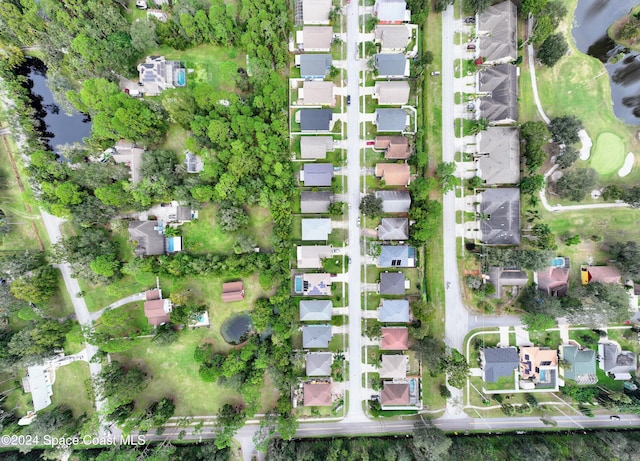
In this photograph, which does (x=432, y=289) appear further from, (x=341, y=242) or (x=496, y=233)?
(x=341, y=242)

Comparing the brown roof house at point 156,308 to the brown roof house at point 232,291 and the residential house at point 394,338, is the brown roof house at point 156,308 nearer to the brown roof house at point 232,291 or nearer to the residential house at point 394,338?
the brown roof house at point 232,291

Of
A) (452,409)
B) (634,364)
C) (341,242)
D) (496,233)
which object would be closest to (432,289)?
(496,233)

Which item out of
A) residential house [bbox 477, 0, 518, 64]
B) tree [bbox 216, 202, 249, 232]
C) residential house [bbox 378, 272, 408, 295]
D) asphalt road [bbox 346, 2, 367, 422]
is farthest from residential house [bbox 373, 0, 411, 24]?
residential house [bbox 378, 272, 408, 295]

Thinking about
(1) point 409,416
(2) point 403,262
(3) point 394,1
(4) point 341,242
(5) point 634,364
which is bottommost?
(1) point 409,416

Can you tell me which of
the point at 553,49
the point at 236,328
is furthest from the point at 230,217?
the point at 553,49

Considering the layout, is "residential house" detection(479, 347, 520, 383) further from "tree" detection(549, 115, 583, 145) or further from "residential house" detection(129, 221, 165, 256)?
"residential house" detection(129, 221, 165, 256)
